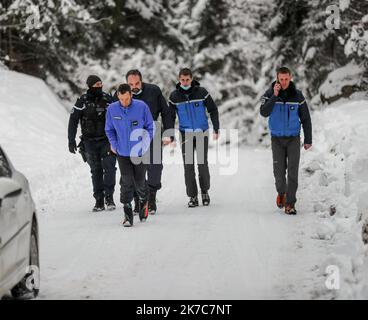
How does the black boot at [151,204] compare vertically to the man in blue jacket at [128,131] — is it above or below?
below

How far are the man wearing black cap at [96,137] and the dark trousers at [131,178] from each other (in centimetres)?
125

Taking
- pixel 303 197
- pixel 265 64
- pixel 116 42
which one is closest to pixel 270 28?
pixel 265 64

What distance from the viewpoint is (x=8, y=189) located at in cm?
579

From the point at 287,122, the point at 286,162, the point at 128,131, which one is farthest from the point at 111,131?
the point at 286,162

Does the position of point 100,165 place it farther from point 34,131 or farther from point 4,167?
point 34,131

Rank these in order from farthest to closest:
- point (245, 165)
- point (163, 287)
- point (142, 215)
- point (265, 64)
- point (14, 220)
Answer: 1. point (265, 64)
2. point (245, 165)
3. point (142, 215)
4. point (163, 287)
5. point (14, 220)

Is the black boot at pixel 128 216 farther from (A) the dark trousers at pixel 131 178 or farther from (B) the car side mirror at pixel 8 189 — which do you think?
(B) the car side mirror at pixel 8 189

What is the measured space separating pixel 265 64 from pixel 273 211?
16953 mm

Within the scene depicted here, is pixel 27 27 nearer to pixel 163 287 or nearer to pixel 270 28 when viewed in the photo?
pixel 270 28

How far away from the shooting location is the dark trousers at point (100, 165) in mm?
12164

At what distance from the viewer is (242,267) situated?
303 inches

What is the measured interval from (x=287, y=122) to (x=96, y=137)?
323cm

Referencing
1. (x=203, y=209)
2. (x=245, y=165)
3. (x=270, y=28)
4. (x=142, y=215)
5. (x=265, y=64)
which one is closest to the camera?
(x=142, y=215)

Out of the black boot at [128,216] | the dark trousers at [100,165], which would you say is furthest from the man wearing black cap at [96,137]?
the black boot at [128,216]
